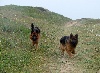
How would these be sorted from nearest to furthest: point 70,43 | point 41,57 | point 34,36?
point 70,43 < point 41,57 < point 34,36

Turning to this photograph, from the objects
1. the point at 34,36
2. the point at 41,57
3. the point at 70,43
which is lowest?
the point at 41,57

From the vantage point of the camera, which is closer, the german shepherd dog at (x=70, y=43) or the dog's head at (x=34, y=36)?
the german shepherd dog at (x=70, y=43)

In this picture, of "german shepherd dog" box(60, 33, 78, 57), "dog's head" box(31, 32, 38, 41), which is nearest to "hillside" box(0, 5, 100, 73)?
"german shepherd dog" box(60, 33, 78, 57)

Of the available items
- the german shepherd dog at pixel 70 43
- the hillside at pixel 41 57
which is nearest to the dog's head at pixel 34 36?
the hillside at pixel 41 57

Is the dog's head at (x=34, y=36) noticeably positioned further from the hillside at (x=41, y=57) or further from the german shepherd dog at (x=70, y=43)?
the german shepherd dog at (x=70, y=43)

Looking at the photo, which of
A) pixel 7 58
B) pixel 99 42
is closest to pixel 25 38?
pixel 99 42

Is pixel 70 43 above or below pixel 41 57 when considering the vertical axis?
above

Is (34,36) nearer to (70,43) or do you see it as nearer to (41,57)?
(41,57)

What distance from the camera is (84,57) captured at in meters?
23.2

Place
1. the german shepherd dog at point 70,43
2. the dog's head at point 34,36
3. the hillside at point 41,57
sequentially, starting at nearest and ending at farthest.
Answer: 1. the hillside at point 41,57
2. the german shepherd dog at point 70,43
3. the dog's head at point 34,36

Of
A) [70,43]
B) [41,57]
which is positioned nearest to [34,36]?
[41,57]

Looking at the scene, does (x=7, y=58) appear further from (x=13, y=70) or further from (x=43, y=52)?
(x=43, y=52)

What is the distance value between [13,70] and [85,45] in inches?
509

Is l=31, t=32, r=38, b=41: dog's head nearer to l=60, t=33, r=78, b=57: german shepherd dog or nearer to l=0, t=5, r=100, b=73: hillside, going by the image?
l=0, t=5, r=100, b=73: hillside
